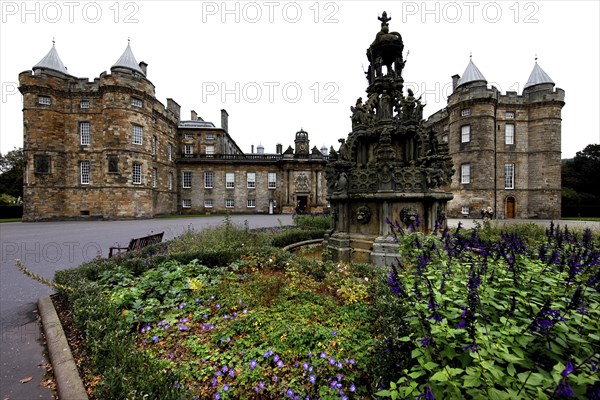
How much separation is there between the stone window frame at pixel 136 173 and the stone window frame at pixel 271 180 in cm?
1547

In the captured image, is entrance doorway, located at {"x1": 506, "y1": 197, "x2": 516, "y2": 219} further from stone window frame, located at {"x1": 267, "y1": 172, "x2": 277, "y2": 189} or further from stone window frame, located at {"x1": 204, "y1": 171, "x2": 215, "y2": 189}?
stone window frame, located at {"x1": 204, "y1": 171, "x2": 215, "y2": 189}

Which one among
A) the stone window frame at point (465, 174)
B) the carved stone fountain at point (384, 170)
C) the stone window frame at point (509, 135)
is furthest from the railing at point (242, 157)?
the carved stone fountain at point (384, 170)

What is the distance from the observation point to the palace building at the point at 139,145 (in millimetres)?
24453

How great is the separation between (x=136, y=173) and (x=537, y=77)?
45544mm

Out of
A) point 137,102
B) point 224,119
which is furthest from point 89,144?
point 224,119

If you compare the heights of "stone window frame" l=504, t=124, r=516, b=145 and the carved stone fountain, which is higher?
"stone window frame" l=504, t=124, r=516, b=145

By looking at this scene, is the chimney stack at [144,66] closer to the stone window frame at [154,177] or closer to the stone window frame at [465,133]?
the stone window frame at [154,177]

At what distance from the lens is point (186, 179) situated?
34.3 meters

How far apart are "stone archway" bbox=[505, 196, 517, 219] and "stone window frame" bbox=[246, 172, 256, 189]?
3056 centimetres

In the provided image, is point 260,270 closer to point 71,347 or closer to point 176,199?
point 71,347

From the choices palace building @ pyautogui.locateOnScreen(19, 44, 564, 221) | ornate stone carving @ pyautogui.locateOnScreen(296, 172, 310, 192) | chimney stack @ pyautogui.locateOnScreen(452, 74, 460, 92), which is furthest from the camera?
ornate stone carving @ pyautogui.locateOnScreen(296, 172, 310, 192)

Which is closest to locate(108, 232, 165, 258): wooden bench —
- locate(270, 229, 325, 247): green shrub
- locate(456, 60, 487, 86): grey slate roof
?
locate(270, 229, 325, 247): green shrub

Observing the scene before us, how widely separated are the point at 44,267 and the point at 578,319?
11165 mm

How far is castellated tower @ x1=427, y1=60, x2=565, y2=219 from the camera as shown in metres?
26.1
